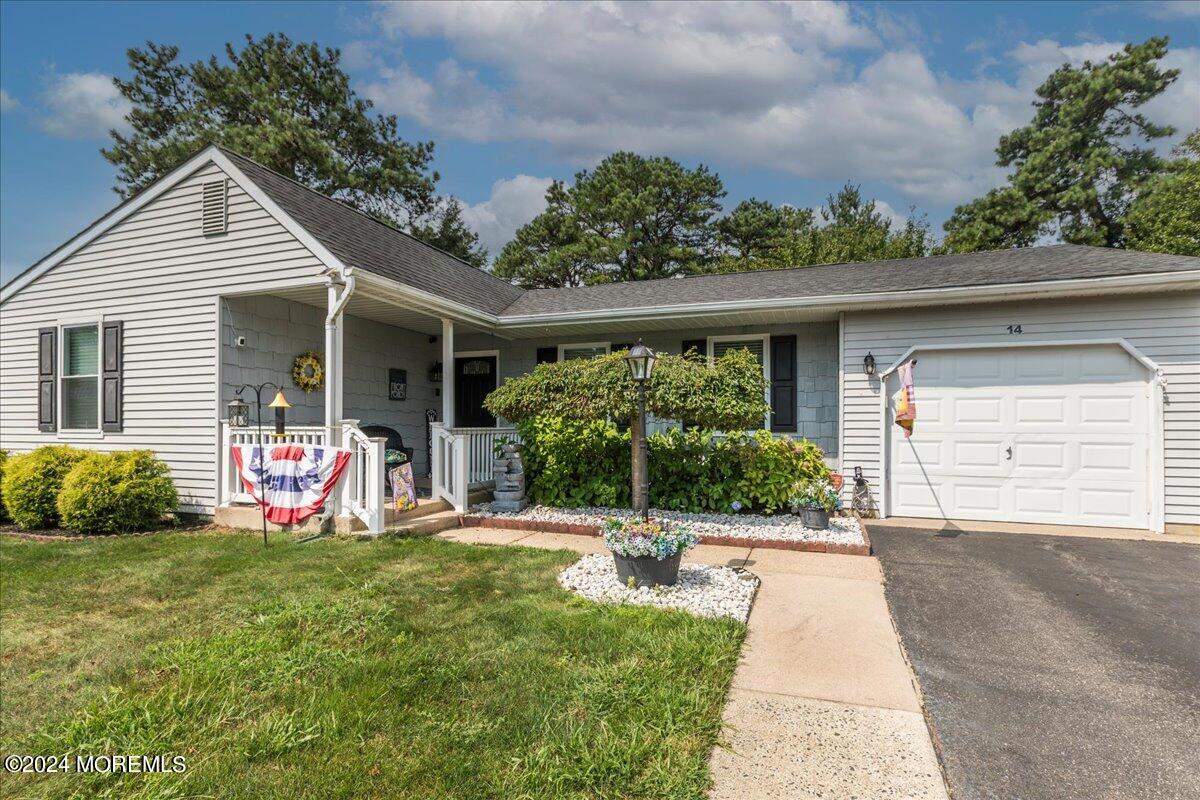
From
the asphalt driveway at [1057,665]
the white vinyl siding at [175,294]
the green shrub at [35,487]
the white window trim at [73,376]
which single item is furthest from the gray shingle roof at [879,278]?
the green shrub at [35,487]

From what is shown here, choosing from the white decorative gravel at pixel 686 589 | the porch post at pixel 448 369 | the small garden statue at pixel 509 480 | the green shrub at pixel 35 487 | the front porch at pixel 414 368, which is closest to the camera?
the white decorative gravel at pixel 686 589

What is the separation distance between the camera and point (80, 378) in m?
7.73

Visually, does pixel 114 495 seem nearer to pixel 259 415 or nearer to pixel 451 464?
pixel 259 415

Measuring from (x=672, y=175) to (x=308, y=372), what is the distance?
64.3ft

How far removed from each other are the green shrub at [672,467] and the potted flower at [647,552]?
270cm

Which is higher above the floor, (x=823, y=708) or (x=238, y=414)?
(x=238, y=414)

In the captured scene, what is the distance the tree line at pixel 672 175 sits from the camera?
17.4 meters

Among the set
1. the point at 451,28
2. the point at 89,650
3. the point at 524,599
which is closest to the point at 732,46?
the point at 451,28

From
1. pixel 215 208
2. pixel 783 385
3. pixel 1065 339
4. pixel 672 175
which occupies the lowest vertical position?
pixel 783 385

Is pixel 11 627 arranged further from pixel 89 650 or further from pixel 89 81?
pixel 89 81

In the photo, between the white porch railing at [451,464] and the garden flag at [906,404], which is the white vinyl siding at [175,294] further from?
the garden flag at [906,404]

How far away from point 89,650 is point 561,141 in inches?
859

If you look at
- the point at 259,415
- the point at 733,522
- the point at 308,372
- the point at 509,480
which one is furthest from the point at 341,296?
the point at 733,522

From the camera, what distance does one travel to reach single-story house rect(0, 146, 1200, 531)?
20.7ft
